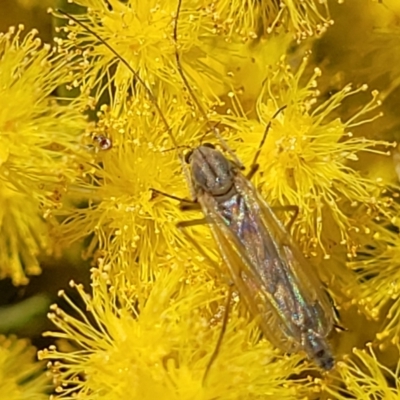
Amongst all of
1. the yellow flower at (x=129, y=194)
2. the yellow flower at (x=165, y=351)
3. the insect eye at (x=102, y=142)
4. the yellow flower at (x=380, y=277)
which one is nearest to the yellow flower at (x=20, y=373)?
A: the yellow flower at (x=165, y=351)

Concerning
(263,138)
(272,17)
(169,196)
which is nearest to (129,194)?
(169,196)

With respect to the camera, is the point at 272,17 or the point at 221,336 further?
the point at 272,17

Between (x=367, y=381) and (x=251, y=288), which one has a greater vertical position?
(x=251, y=288)

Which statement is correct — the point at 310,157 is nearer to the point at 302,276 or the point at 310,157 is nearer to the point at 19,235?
the point at 302,276

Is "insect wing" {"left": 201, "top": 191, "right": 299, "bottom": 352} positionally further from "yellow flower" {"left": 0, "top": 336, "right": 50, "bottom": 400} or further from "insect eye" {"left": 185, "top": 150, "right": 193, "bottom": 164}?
"yellow flower" {"left": 0, "top": 336, "right": 50, "bottom": 400}

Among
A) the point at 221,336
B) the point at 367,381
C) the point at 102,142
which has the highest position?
the point at 102,142

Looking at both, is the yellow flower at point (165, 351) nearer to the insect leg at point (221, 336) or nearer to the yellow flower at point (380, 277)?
the insect leg at point (221, 336)

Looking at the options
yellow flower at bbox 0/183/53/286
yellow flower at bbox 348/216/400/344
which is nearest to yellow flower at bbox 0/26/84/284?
yellow flower at bbox 0/183/53/286
